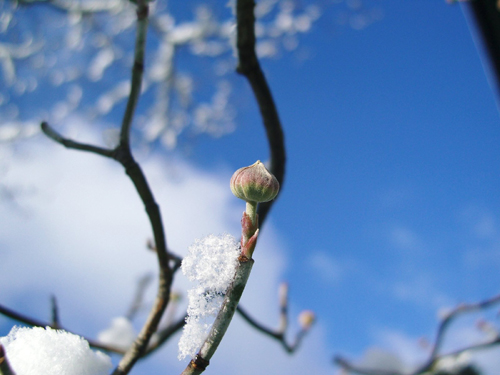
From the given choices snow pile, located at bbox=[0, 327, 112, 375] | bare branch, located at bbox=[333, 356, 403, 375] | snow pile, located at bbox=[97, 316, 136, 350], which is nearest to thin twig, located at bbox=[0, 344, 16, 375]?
Answer: snow pile, located at bbox=[0, 327, 112, 375]

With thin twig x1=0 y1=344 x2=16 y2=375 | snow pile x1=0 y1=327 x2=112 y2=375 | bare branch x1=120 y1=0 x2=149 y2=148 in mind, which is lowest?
thin twig x1=0 y1=344 x2=16 y2=375

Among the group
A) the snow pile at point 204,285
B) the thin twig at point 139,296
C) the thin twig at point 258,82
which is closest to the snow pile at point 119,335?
the thin twig at point 139,296

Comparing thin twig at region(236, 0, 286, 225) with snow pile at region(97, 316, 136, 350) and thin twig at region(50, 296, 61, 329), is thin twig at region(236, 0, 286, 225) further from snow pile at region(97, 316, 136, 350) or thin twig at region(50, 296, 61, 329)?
snow pile at region(97, 316, 136, 350)

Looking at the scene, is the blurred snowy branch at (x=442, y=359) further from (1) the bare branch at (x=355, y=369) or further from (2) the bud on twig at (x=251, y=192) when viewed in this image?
(2) the bud on twig at (x=251, y=192)

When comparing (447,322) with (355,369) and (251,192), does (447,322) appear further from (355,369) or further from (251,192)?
(251,192)

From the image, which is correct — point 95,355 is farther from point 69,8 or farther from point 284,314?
point 69,8

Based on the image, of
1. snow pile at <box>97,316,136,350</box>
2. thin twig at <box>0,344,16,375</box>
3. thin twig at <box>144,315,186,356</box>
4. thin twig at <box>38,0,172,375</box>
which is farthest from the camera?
snow pile at <box>97,316,136,350</box>

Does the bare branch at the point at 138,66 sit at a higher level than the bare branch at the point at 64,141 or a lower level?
higher

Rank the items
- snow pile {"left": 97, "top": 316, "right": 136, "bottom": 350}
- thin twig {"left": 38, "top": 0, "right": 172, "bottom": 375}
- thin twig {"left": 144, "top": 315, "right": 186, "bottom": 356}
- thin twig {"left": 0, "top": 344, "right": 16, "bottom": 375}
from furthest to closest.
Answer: snow pile {"left": 97, "top": 316, "right": 136, "bottom": 350}, thin twig {"left": 144, "top": 315, "right": 186, "bottom": 356}, thin twig {"left": 38, "top": 0, "right": 172, "bottom": 375}, thin twig {"left": 0, "top": 344, "right": 16, "bottom": 375}
